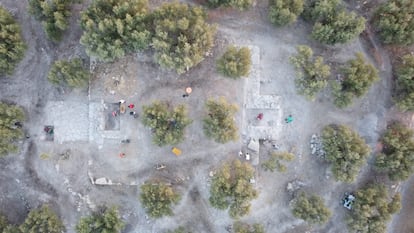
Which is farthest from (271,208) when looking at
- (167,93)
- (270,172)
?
(167,93)

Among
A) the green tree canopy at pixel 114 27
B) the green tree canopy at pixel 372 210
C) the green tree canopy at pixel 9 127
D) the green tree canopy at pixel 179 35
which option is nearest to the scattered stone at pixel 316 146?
the green tree canopy at pixel 372 210

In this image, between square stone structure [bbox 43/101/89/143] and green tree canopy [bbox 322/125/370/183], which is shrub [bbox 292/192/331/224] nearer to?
green tree canopy [bbox 322/125/370/183]

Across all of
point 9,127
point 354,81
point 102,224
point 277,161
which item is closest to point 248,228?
point 277,161

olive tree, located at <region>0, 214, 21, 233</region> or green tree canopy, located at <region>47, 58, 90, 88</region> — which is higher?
green tree canopy, located at <region>47, 58, 90, 88</region>

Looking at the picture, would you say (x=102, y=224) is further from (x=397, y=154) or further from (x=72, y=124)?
(x=397, y=154)

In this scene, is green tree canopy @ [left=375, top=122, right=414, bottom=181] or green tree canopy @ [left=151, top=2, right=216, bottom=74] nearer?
green tree canopy @ [left=151, top=2, right=216, bottom=74]

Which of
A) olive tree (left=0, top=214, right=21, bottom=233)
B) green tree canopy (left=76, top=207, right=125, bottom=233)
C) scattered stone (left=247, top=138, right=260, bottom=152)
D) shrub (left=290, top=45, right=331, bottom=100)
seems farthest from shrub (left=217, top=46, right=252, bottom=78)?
olive tree (left=0, top=214, right=21, bottom=233)

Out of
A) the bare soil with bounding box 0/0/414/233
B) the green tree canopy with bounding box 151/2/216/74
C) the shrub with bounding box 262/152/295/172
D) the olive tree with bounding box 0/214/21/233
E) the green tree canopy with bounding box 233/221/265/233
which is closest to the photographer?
the green tree canopy with bounding box 151/2/216/74

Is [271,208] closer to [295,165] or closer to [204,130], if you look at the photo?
[295,165]
